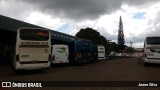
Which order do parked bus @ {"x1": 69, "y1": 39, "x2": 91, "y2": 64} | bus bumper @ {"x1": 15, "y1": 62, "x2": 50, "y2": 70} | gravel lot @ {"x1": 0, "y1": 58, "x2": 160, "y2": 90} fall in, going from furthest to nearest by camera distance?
parked bus @ {"x1": 69, "y1": 39, "x2": 91, "y2": 64}
bus bumper @ {"x1": 15, "y1": 62, "x2": 50, "y2": 70}
gravel lot @ {"x1": 0, "y1": 58, "x2": 160, "y2": 90}

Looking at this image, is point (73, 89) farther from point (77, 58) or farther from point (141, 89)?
point (77, 58)

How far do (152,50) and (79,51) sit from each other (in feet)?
28.9

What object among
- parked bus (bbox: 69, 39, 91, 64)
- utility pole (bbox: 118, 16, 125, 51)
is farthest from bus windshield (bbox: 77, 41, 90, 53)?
utility pole (bbox: 118, 16, 125, 51)

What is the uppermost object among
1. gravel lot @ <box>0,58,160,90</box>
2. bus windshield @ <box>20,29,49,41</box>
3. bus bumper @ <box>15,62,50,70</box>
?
bus windshield @ <box>20,29,49,41</box>

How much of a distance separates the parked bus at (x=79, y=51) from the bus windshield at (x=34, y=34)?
10758 mm

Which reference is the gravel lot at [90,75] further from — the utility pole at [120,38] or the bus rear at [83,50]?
the utility pole at [120,38]

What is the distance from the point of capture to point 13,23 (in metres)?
31.4

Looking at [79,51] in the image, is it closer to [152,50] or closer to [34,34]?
[152,50]

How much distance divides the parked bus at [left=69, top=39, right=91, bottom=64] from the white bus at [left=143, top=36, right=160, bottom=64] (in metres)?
8.00

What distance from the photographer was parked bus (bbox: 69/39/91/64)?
31.5m

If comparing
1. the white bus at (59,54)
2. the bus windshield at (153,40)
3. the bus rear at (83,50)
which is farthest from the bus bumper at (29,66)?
the bus rear at (83,50)

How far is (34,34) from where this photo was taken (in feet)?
67.0

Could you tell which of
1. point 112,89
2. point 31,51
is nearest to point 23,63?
point 31,51

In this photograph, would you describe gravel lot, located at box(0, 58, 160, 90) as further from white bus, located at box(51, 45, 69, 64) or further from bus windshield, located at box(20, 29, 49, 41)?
white bus, located at box(51, 45, 69, 64)
